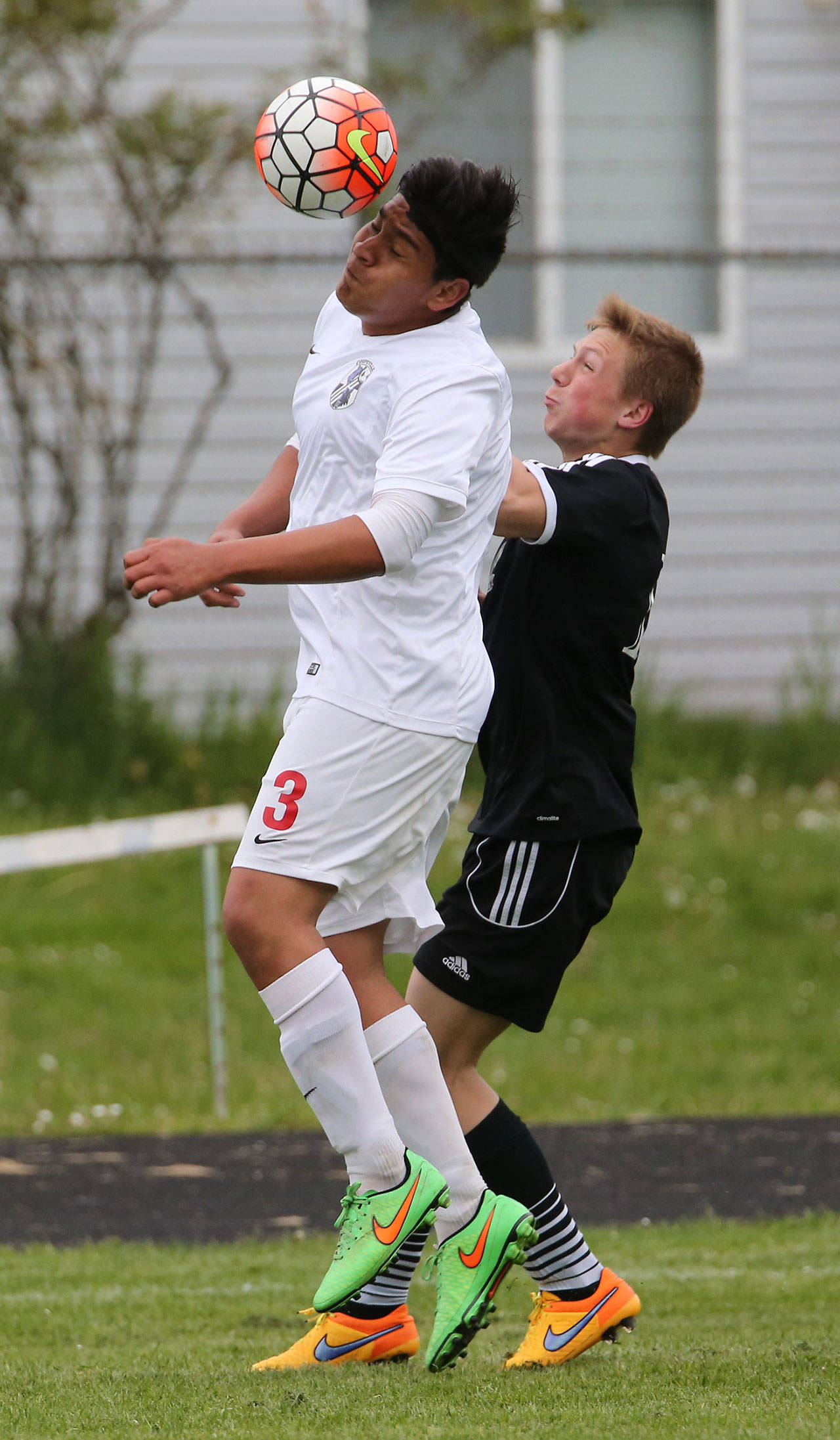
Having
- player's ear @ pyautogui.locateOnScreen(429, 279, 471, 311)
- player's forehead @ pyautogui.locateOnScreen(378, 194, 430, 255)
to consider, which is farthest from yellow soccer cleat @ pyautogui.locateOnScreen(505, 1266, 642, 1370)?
player's forehead @ pyautogui.locateOnScreen(378, 194, 430, 255)

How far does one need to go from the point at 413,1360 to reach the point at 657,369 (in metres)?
2.17

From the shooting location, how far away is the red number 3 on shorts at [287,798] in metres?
3.33

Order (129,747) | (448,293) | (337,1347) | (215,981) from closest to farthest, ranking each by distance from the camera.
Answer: (448,293), (337,1347), (215,981), (129,747)

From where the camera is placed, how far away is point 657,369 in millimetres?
3975

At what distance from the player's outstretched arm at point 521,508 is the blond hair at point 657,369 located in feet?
1.57

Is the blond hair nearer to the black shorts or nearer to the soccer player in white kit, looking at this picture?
the soccer player in white kit

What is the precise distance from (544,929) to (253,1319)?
1264 mm

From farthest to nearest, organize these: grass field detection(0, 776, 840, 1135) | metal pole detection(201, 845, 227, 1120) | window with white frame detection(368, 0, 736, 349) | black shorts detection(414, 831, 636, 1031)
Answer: window with white frame detection(368, 0, 736, 349), grass field detection(0, 776, 840, 1135), metal pole detection(201, 845, 227, 1120), black shorts detection(414, 831, 636, 1031)

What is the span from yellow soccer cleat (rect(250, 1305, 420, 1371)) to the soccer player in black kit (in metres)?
0.25

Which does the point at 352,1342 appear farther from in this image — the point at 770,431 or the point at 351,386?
the point at 770,431

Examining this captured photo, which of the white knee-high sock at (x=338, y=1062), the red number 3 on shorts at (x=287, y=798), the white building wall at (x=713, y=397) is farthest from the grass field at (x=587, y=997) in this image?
the red number 3 on shorts at (x=287, y=798)

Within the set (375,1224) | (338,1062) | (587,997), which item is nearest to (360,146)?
(338,1062)

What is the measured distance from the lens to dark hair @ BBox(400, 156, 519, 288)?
3357 millimetres

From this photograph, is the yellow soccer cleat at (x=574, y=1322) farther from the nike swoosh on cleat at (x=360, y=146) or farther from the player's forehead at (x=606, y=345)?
the nike swoosh on cleat at (x=360, y=146)
